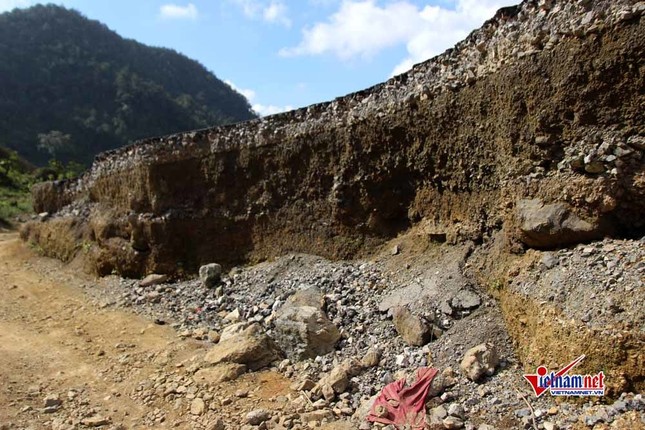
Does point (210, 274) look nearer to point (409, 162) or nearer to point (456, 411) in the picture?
point (409, 162)

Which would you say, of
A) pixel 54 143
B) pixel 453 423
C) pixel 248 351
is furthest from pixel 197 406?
pixel 54 143

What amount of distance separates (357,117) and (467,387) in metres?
4.98

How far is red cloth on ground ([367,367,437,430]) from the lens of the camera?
4.36m

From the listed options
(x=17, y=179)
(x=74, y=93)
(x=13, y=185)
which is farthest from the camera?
(x=74, y=93)

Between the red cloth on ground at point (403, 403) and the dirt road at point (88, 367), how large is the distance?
1385mm

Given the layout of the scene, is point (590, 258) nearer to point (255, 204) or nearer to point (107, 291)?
point (255, 204)

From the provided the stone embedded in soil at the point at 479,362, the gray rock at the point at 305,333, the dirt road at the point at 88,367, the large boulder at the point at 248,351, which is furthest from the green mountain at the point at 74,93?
the stone embedded in soil at the point at 479,362

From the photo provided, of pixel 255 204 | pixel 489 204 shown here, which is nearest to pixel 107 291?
pixel 255 204

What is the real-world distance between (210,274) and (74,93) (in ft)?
156

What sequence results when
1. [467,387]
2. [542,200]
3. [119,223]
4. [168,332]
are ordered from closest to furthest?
1. [467,387]
2. [542,200]
3. [168,332]
4. [119,223]

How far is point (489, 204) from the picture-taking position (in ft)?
20.5

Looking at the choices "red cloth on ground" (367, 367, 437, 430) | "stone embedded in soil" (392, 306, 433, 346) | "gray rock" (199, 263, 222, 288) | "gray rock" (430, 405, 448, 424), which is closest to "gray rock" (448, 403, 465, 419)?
"gray rock" (430, 405, 448, 424)

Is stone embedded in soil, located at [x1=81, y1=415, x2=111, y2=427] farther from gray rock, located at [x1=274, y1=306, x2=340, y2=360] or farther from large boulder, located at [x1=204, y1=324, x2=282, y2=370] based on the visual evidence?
gray rock, located at [x1=274, y1=306, x2=340, y2=360]

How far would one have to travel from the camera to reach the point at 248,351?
19.7 ft
